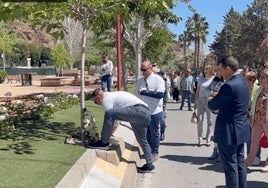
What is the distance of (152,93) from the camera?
7.61 meters

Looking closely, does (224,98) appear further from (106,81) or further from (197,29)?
(197,29)

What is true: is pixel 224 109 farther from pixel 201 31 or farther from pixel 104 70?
pixel 201 31

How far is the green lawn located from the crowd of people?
78 cm

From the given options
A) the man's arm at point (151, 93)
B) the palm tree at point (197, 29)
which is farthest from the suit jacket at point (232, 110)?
the palm tree at point (197, 29)

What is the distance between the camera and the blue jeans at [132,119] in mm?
6672

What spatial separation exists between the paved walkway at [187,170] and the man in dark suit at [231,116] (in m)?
1.21

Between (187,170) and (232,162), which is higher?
(232,162)

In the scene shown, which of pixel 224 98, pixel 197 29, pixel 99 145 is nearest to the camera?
pixel 224 98

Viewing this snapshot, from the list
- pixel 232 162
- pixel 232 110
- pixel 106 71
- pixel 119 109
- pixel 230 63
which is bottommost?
pixel 232 162

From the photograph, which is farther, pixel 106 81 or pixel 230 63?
pixel 106 81

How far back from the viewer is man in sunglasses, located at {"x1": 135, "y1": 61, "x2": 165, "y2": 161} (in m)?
7.65

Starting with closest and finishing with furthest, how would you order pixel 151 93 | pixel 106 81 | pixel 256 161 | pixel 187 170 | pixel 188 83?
pixel 187 170 < pixel 151 93 < pixel 256 161 < pixel 106 81 < pixel 188 83

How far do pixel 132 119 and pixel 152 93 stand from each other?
0.97 m

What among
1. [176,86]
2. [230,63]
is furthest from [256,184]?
[176,86]
